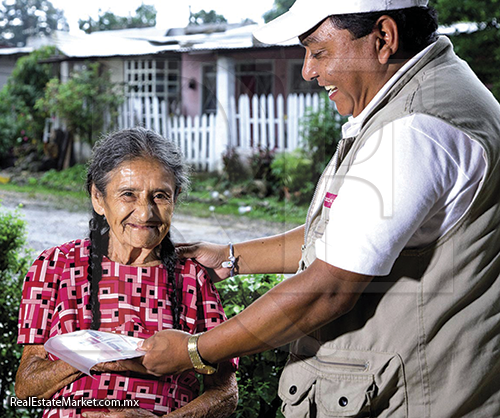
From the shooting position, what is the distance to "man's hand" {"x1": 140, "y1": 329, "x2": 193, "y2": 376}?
1.50m

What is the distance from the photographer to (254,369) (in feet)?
7.95

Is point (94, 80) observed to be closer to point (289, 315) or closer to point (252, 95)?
point (252, 95)

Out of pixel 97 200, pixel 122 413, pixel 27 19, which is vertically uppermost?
pixel 27 19

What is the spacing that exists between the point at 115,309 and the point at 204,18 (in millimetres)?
970

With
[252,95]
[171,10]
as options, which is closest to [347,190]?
[252,95]

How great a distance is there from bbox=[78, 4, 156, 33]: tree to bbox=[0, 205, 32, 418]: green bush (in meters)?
1.31

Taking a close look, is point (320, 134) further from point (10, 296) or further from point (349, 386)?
point (10, 296)

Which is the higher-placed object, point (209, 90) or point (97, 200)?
point (209, 90)

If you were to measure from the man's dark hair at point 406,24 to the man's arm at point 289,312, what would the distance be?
55 centimetres

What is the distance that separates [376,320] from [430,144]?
43cm

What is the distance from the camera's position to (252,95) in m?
1.65

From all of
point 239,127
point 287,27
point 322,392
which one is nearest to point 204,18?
point 239,127

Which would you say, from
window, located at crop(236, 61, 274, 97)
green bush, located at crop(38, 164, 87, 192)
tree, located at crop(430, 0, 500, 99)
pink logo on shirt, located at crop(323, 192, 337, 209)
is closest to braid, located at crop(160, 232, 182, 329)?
green bush, located at crop(38, 164, 87, 192)

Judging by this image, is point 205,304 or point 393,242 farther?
point 205,304
